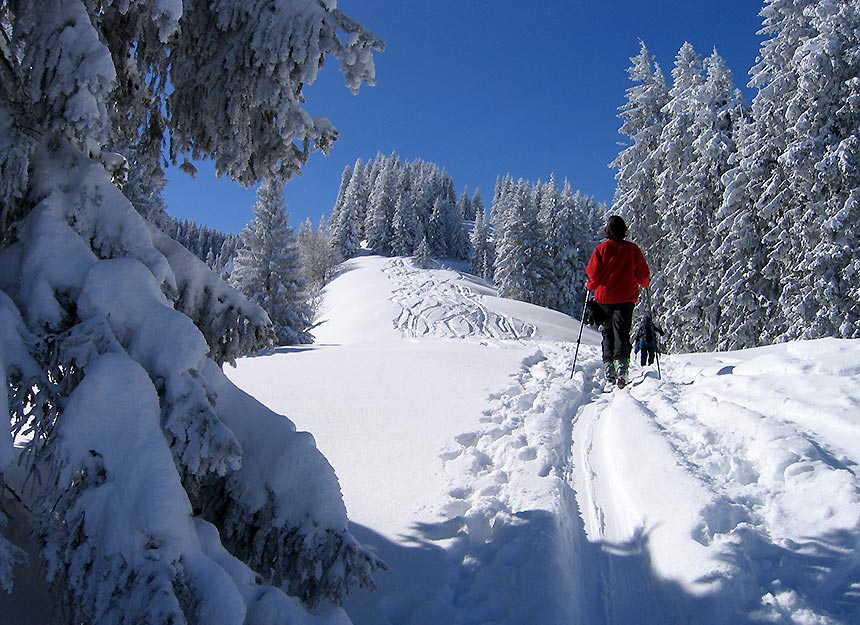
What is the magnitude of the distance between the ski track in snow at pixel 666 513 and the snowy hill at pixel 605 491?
0.04 ft

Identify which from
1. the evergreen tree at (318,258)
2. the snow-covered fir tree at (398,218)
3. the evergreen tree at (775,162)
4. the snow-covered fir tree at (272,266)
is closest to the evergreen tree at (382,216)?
the snow-covered fir tree at (398,218)

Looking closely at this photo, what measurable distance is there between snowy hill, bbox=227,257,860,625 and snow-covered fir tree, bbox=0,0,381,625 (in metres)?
0.94

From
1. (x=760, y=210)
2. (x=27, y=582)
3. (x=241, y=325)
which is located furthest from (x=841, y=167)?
(x=27, y=582)

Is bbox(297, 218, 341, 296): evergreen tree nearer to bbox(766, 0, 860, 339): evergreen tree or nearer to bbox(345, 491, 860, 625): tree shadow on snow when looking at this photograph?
bbox(766, 0, 860, 339): evergreen tree

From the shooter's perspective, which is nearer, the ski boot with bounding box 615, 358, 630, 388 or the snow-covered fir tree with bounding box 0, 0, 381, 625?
the snow-covered fir tree with bounding box 0, 0, 381, 625

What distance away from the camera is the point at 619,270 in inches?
286

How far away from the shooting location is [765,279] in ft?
62.1

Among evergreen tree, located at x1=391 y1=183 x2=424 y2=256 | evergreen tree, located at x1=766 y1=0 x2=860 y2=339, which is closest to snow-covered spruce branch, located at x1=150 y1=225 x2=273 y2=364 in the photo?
evergreen tree, located at x1=766 y1=0 x2=860 y2=339

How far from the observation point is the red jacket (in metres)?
7.21

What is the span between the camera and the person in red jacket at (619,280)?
723 cm

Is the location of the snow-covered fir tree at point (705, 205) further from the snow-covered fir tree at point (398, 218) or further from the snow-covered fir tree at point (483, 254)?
the snow-covered fir tree at point (483, 254)

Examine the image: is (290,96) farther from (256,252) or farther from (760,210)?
(256,252)

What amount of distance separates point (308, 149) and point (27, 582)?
2.73m

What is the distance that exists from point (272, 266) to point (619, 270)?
A: 24191mm
